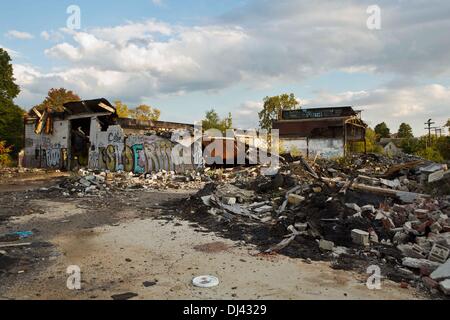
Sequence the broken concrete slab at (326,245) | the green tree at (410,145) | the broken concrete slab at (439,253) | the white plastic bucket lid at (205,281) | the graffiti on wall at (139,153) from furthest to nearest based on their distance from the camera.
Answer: the green tree at (410,145), the graffiti on wall at (139,153), the broken concrete slab at (326,245), the broken concrete slab at (439,253), the white plastic bucket lid at (205,281)

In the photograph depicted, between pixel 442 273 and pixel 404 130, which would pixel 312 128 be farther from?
pixel 404 130

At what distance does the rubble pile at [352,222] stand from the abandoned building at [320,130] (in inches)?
778

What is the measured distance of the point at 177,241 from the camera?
22.0 feet

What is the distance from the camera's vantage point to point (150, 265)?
527 cm

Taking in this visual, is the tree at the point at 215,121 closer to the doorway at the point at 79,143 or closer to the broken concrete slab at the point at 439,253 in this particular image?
the doorway at the point at 79,143

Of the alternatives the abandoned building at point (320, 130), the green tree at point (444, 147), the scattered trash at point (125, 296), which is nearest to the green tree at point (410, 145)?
the abandoned building at point (320, 130)

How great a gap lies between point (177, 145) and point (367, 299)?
1768cm

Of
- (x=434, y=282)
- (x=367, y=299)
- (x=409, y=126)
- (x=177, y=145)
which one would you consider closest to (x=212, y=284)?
(x=367, y=299)

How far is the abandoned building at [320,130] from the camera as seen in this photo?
3084cm

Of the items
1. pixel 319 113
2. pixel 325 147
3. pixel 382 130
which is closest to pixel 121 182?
pixel 325 147

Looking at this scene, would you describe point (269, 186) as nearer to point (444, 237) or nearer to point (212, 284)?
point (444, 237)

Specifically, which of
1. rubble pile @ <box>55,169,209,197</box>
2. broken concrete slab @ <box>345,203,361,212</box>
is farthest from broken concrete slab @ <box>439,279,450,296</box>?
rubble pile @ <box>55,169,209,197</box>

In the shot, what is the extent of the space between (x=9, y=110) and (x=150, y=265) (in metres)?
32.3

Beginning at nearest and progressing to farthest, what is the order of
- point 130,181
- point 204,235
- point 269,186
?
point 204,235, point 269,186, point 130,181
